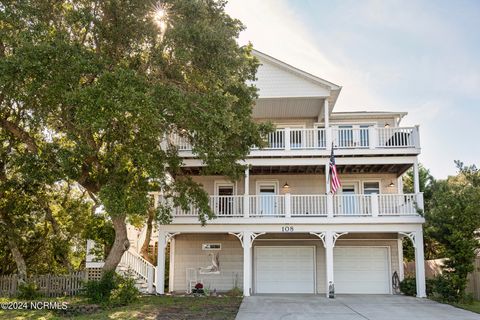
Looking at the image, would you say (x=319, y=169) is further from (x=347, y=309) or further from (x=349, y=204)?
(x=347, y=309)

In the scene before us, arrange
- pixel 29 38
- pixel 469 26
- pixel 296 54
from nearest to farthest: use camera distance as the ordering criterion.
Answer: pixel 29 38
pixel 469 26
pixel 296 54

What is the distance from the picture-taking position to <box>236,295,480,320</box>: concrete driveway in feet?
41.4

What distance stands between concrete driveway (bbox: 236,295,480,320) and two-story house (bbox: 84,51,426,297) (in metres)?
1.42

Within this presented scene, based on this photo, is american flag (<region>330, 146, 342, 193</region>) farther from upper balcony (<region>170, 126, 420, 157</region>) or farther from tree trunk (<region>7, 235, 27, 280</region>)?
tree trunk (<region>7, 235, 27, 280</region>)

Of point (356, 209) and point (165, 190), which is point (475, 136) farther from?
point (165, 190)

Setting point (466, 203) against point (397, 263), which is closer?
point (466, 203)

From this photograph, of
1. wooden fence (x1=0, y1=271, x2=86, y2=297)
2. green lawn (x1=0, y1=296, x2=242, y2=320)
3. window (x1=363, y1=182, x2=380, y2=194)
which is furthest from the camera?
window (x1=363, y1=182, x2=380, y2=194)

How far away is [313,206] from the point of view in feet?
62.6

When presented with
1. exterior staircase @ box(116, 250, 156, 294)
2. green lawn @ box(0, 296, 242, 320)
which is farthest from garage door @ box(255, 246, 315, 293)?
exterior staircase @ box(116, 250, 156, 294)

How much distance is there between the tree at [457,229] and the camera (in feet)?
52.3

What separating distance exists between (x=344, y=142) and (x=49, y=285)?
1309 centimetres

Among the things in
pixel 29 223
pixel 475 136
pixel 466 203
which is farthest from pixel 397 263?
pixel 29 223

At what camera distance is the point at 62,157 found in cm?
1341

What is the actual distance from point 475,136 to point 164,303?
16738mm
